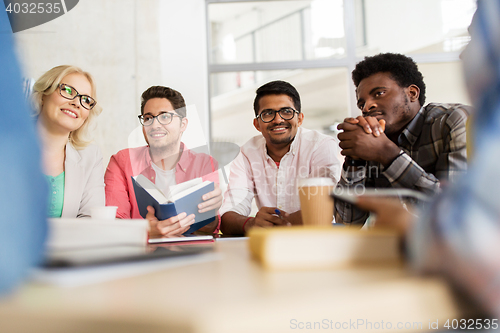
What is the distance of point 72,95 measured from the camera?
80.2 inches

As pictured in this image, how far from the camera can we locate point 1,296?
27cm

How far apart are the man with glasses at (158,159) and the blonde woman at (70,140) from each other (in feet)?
0.47

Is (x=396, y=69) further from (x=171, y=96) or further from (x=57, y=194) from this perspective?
(x=57, y=194)

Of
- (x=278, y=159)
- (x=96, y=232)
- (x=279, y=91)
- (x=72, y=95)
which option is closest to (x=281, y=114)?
(x=279, y=91)

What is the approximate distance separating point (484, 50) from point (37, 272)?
0.43 m

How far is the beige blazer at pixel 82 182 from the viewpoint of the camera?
1739mm

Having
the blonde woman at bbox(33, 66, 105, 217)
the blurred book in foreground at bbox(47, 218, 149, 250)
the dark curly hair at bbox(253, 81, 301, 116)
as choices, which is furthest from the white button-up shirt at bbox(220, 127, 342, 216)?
the blurred book in foreground at bbox(47, 218, 149, 250)

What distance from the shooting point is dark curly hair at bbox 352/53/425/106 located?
1813 mm

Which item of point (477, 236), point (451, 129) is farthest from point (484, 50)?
point (451, 129)

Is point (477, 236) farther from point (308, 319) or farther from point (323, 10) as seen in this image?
point (323, 10)

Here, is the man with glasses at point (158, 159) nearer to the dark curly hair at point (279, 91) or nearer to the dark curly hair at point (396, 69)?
the dark curly hair at point (279, 91)

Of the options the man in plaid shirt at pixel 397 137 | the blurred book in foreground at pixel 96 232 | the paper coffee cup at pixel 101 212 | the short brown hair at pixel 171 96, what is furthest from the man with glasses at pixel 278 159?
the blurred book in foreground at pixel 96 232

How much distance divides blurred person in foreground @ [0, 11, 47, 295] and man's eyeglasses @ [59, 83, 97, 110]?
193 centimetres

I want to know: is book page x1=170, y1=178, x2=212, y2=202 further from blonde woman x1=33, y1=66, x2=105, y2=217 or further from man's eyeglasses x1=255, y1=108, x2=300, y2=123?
man's eyeglasses x1=255, y1=108, x2=300, y2=123
